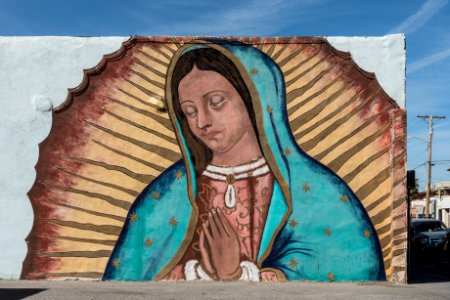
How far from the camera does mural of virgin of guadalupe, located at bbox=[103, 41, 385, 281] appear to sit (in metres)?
12.1

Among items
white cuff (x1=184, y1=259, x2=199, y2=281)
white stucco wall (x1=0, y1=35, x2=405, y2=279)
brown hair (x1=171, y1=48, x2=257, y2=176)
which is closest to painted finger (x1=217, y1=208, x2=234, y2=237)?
white cuff (x1=184, y1=259, x2=199, y2=281)

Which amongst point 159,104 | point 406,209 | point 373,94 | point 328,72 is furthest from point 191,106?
point 406,209

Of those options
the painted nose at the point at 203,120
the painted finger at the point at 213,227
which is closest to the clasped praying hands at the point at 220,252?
the painted finger at the point at 213,227

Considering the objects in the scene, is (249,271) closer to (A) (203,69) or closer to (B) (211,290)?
(B) (211,290)

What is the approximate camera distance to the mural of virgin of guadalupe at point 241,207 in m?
12.1

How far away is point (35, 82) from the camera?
41.0ft

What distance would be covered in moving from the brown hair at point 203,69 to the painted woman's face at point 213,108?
90 millimetres

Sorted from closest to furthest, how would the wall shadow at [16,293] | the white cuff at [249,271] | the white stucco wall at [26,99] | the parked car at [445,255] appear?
the wall shadow at [16,293]
the white cuff at [249,271]
the white stucco wall at [26,99]
the parked car at [445,255]

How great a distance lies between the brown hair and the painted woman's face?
0.29 feet

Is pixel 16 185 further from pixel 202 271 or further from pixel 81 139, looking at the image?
pixel 202 271

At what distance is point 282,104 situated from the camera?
12.4 m

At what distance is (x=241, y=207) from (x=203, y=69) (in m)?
3.02

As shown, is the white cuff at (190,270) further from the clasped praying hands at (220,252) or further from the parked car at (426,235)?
the parked car at (426,235)

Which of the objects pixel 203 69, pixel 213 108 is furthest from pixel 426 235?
pixel 203 69
